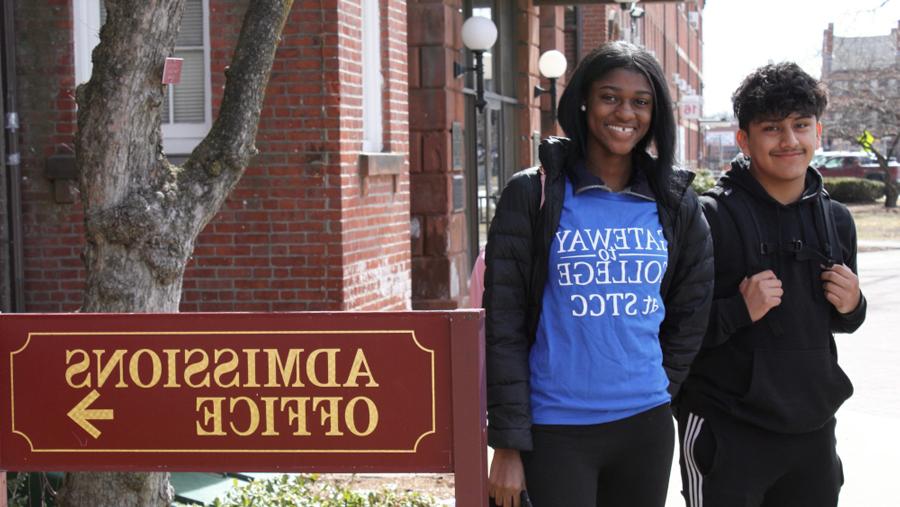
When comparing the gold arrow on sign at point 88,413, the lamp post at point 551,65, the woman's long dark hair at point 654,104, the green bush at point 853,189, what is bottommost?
the green bush at point 853,189

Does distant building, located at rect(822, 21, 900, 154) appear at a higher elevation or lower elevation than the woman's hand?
higher

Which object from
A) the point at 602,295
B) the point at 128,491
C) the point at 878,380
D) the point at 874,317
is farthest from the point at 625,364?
the point at 874,317

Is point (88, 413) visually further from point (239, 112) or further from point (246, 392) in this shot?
point (239, 112)

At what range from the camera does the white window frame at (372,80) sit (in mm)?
8992

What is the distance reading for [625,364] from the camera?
316 cm

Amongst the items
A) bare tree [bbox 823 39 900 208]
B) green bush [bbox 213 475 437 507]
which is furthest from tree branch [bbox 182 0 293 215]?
bare tree [bbox 823 39 900 208]

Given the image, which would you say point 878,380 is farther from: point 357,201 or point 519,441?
point 519,441

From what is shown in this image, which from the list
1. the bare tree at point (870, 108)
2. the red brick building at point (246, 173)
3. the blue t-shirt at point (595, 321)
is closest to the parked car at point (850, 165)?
the bare tree at point (870, 108)

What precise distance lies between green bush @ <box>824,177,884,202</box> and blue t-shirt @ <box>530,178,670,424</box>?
37.8 meters

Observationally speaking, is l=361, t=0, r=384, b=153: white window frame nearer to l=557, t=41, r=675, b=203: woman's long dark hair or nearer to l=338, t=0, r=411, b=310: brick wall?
l=338, t=0, r=411, b=310: brick wall

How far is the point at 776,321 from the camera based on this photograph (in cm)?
353

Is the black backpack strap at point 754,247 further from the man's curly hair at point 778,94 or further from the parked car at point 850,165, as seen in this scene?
the parked car at point 850,165

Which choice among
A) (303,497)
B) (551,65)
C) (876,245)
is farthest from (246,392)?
(876,245)

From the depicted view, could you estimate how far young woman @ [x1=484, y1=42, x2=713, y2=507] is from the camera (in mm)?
3146
